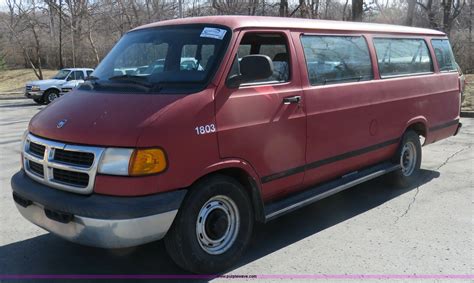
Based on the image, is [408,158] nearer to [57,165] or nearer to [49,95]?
[57,165]

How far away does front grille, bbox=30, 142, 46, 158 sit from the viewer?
370 centimetres

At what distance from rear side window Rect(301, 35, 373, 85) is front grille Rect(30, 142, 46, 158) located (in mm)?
2516

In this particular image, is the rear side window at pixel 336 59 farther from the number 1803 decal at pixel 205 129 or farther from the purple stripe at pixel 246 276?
the purple stripe at pixel 246 276

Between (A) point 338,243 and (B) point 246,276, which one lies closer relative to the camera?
(B) point 246,276

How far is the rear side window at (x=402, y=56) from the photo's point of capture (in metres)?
5.56

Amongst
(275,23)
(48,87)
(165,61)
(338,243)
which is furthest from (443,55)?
(48,87)

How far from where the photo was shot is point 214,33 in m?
3.95

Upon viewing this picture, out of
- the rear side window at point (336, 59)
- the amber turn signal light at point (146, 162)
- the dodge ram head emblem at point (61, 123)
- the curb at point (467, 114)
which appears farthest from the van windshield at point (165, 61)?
the curb at point (467, 114)

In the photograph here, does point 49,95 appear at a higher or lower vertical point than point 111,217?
lower

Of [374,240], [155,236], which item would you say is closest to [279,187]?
[374,240]

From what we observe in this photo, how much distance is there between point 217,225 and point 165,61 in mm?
1516

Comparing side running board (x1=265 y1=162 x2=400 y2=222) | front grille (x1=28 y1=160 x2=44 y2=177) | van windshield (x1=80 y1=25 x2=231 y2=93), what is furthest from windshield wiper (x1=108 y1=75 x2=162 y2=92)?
side running board (x1=265 y1=162 x2=400 y2=222)

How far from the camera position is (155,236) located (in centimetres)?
331

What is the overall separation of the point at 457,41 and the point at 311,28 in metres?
25.6
